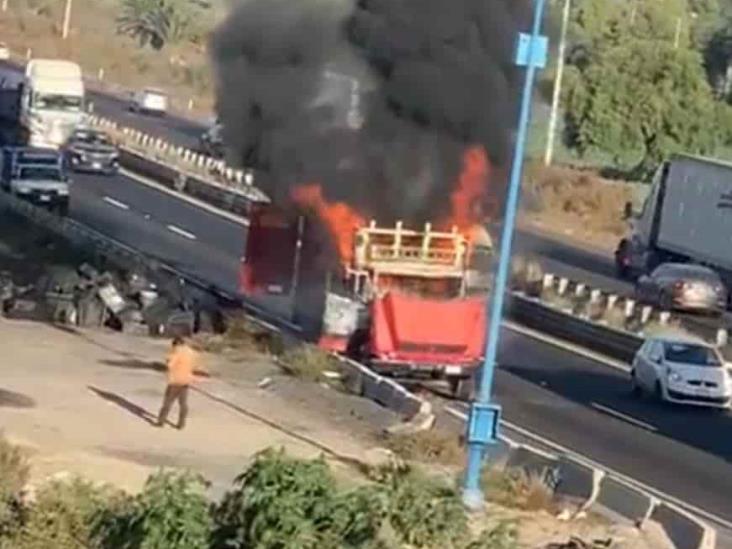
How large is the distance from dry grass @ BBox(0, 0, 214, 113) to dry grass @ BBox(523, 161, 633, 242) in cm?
3487

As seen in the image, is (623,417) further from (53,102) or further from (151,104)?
(151,104)

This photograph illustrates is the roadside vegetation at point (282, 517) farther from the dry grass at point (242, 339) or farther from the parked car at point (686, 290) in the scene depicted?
the parked car at point (686, 290)

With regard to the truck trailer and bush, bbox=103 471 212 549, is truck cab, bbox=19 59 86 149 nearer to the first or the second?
the truck trailer

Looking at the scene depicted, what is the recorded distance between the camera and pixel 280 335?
38.3m

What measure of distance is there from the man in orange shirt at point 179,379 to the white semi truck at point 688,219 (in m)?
31.0

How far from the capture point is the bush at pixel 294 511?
14711 millimetres

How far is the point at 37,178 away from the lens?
59.7m

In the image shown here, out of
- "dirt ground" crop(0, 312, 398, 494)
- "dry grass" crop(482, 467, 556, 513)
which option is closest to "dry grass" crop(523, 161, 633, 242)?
"dirt ground" crop(0, 312, 398, 494)

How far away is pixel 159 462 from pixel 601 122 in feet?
212

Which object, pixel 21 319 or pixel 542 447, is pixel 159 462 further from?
pixel 21 319

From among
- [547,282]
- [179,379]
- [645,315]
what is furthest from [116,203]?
[179,379]

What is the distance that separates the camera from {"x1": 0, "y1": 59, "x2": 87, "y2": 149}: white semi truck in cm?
7100

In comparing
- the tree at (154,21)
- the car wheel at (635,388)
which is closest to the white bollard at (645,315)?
the car wheel at (635,388)

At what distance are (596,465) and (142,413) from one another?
5.74 meters
